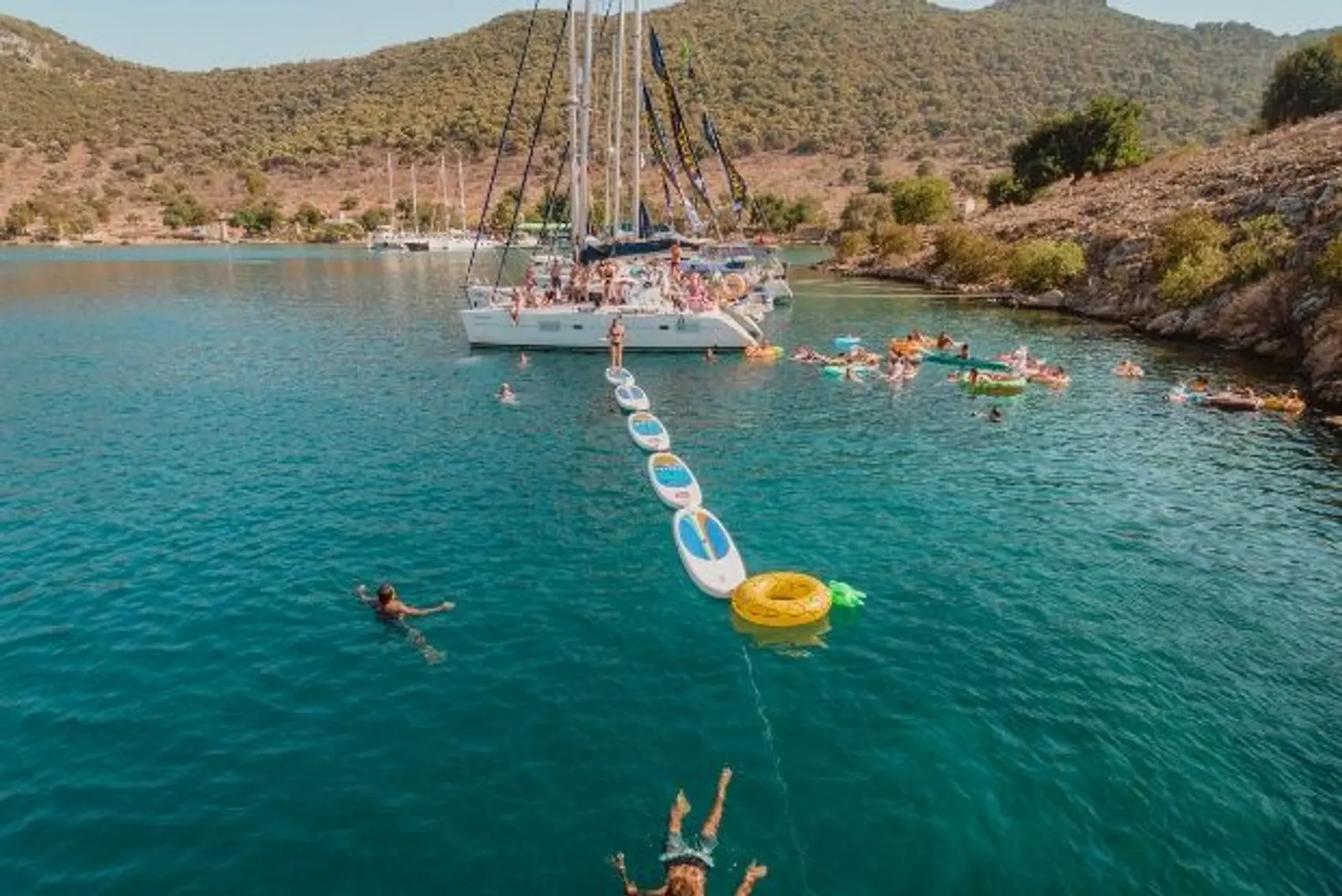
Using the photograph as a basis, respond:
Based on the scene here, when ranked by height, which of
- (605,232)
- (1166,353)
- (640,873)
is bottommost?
(640,873)

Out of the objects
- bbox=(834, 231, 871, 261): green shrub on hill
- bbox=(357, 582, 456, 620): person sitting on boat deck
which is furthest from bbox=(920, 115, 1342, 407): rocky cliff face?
bbox=(357, 582, 456, 620): person sitting on boat deck

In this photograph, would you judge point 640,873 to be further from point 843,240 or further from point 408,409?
point 843,240

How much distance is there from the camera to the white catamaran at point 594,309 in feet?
158

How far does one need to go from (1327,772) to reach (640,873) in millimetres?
11603

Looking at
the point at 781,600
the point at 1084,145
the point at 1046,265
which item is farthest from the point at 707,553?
the point at 1084,145

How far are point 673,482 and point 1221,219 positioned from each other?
53.8 m

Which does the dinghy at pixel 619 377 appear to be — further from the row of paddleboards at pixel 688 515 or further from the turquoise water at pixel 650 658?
the turquoise water at pixel 650 658

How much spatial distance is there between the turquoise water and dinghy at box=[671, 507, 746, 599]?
607 millimetres

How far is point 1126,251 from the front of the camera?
65.8m

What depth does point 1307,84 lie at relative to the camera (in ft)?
283

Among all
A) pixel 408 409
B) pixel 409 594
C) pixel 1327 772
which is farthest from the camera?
pixel 408 409

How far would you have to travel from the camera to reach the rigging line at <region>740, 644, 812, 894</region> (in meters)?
12.3

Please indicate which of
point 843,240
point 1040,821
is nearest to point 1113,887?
point 1040,821

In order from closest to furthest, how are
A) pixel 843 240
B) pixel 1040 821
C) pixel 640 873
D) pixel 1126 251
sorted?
pixel 640 873, pixel 1040 821, pixel 1126 251, pixel 843 240
